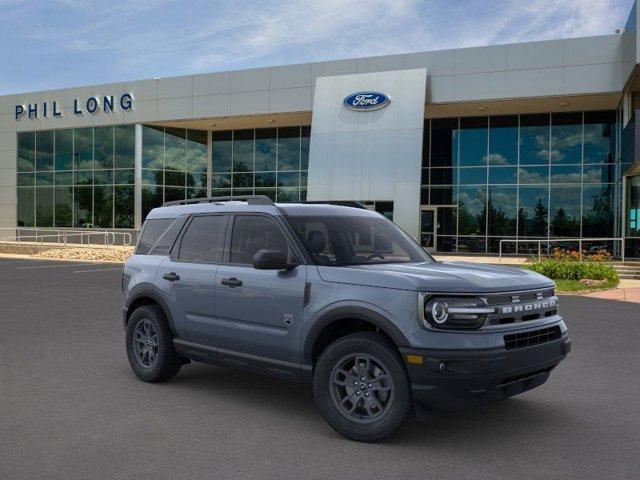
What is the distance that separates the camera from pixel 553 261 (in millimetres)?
19312

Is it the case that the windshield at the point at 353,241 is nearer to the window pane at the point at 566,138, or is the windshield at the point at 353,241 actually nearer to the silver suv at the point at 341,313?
the silver suv at the point at 341,313

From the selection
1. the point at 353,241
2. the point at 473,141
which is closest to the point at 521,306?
the point at 353,241

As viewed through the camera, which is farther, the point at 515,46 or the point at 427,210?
the point at 427,210

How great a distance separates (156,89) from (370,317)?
32.6 metres

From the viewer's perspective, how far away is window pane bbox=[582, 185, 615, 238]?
1125 inches

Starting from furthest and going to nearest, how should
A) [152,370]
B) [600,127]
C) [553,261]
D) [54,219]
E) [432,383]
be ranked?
[54,219] < [600,127] < [553,261] < [152,370] < [432,383]

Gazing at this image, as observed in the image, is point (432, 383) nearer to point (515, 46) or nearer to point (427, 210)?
point (515, 46)

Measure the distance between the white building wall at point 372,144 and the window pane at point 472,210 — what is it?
4.20 meters

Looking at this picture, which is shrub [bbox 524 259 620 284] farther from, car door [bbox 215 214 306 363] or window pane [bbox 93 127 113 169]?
window pane [bbox 93 127 113 169]

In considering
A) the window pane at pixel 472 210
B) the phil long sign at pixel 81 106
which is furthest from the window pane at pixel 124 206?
the window pane at pixel 472 210

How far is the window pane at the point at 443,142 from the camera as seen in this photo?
31438mm

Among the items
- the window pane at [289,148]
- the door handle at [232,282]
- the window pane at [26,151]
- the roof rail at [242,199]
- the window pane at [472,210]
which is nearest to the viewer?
the door handle at [232,282]

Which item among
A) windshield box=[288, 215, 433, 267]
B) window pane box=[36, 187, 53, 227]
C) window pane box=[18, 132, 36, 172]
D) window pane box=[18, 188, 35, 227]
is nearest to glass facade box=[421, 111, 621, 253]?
window pane box=[36, 187, 53, 227]

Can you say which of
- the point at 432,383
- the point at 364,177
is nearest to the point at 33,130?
the point at 364,177
